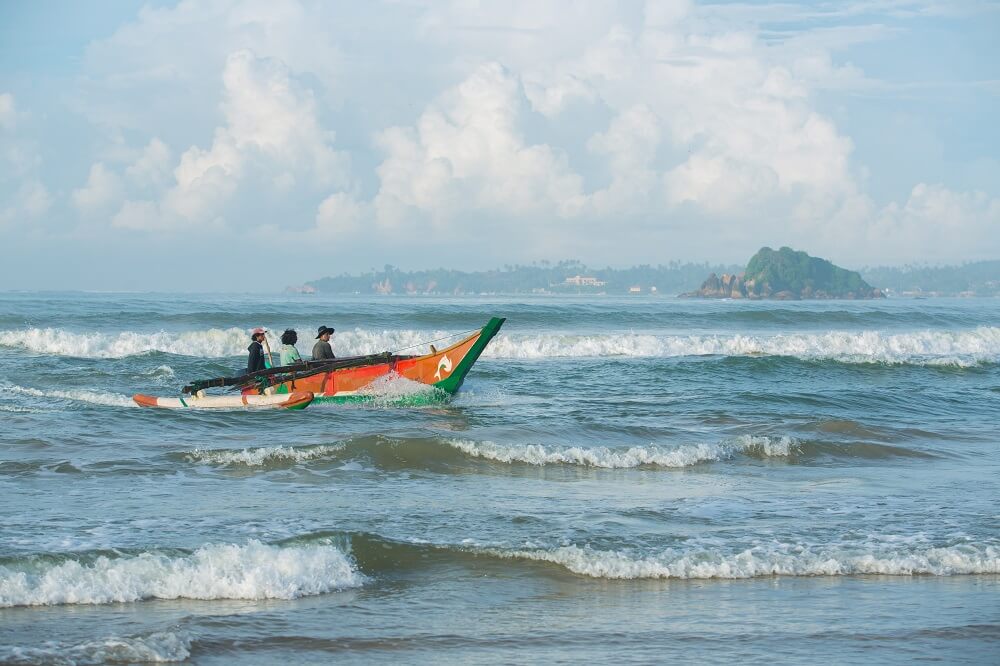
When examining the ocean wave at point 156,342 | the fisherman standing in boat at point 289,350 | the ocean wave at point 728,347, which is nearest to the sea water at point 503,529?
the fisherman standing in boat at point 289,350

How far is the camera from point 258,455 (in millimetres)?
12648

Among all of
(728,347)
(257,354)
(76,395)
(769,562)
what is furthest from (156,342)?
(769,562)

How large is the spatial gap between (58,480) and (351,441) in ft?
11.9

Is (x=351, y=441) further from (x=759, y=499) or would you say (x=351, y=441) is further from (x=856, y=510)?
(x=856, y=510)

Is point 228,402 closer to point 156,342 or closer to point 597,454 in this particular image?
point 597,454

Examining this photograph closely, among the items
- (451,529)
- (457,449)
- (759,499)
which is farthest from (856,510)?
(457,449)

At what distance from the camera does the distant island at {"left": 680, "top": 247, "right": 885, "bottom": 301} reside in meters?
98.9

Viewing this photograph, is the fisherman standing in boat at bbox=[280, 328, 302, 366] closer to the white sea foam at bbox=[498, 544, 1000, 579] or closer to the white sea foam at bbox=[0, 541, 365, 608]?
the white sea foam at bbox=[0, 541, 365, 608]

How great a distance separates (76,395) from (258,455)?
928cm

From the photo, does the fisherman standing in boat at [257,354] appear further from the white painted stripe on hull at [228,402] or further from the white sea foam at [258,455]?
the white sea foam at [258,455]

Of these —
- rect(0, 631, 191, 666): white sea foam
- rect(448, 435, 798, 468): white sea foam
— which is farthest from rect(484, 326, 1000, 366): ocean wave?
rect(0, 631, 191, 666): white sea foam

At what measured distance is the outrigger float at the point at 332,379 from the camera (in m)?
17.4

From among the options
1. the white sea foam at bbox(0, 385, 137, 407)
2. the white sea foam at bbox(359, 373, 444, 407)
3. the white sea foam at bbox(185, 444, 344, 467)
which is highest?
the white sea foam at bbox(359, 373, 444, 407)

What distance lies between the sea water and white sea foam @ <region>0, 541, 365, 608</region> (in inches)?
0.8
